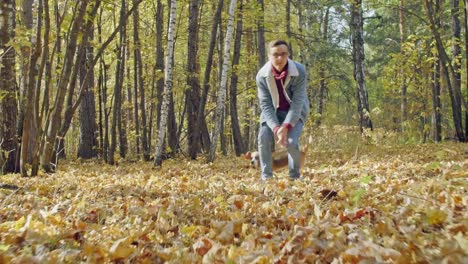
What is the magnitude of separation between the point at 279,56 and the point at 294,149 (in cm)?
121

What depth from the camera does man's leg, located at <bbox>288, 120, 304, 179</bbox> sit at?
627cm

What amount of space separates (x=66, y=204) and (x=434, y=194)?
11.0 feet

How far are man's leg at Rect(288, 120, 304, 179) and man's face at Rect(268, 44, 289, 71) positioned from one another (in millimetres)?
818

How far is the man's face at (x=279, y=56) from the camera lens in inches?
242

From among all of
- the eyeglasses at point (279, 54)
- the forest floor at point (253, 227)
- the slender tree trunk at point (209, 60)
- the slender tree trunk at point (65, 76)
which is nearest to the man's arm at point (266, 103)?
the eyeglasses at point (279, 54)

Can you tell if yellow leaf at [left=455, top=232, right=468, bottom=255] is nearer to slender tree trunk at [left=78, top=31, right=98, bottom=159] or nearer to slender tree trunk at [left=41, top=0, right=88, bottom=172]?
slender tree trunk at [left=41, top=0, right=88, bottom=172]

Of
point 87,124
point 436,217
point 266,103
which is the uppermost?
point 266,103

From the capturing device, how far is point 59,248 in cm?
284

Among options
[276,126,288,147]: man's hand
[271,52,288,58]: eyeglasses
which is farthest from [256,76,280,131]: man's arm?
[271,52,288,58]: eyeglasses

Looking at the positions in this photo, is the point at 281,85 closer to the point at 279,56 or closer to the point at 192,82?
the point at 279,56

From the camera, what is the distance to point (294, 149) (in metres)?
6.27

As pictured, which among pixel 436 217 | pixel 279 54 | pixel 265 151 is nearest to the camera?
pixel 436 217

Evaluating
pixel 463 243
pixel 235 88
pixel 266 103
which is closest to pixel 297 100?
pixel 266 103

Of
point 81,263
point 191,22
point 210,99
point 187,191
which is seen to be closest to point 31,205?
point 187,191
